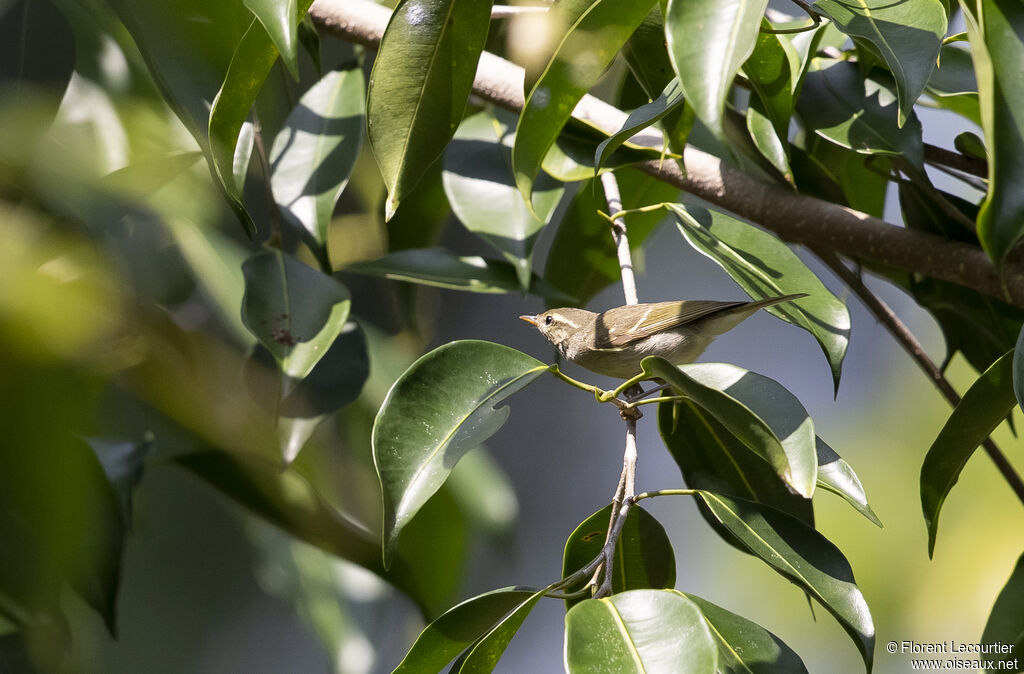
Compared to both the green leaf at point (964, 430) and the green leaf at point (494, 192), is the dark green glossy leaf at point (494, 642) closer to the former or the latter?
the green leaf at point (964, 430)

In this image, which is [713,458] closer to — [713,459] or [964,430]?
[713,459]

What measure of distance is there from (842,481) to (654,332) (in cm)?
73

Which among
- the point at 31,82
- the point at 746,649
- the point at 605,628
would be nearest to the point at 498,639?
the point at 605,628

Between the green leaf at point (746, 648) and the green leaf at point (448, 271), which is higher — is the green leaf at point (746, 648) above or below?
above

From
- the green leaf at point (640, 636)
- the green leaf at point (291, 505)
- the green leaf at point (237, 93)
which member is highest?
the green leaf at point (237, 93)

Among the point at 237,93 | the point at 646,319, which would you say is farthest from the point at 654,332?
the point at 237,93

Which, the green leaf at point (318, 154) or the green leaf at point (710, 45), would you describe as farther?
the green leaf at point (318, 154)

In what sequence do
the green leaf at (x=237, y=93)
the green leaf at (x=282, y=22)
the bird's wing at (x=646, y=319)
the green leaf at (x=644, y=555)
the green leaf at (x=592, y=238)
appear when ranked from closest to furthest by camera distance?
1. the green leaf at (x=282, y=22)
2. the green leaf at (x=237, y=93)
3. the green leaf at (x=644, y=555)
4. the bird's wing at (x=646, y=319)
5. the green leaf at (x=592, y=238)

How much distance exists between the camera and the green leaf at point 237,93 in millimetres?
942

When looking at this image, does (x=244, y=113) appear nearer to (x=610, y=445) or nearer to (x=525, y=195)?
(x=525, y=195)

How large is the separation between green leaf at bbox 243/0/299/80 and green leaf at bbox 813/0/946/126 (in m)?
0.53

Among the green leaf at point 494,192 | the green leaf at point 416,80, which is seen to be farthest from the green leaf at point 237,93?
the green leaf at point 494,192

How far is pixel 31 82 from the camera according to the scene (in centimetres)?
150

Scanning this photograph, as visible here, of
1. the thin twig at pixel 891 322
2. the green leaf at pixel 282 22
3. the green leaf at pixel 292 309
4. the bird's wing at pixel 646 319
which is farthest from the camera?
the bird's wing at pixel 646 319
